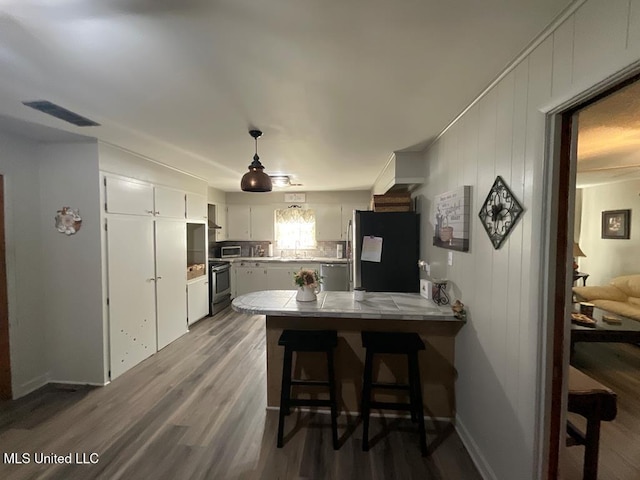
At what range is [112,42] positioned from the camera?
47.3 inches

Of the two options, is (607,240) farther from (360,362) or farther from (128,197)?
(128,197)

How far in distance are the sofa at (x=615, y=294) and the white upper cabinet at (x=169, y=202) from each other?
17.7 ft

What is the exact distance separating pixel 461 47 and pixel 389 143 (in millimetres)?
1360

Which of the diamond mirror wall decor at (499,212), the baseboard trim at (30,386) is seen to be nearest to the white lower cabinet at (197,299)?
the baseboard trim at (30,386)

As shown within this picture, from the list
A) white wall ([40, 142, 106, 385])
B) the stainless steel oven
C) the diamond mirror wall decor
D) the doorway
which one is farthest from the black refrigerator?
the doorway

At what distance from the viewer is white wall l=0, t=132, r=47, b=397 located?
2.42m

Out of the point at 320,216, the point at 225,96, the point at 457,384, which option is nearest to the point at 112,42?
the point at 225,96

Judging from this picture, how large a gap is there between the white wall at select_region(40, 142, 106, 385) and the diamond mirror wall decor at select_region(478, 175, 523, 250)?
3211 mm

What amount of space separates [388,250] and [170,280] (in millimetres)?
2783

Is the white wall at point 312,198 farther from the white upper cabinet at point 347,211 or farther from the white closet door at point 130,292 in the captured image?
the white closet door at point 130,292

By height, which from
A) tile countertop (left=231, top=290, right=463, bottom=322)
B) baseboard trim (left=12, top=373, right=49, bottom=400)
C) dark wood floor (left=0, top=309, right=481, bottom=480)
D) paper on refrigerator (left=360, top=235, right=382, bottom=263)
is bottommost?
dark wood floor (left=0, top=309, right=481, bottom=480)

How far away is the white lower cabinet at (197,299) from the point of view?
162 inches

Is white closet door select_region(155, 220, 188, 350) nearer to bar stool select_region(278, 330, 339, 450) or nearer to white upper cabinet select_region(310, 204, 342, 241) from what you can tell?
Result: bar stool select_region(278, 330, 339, 450)

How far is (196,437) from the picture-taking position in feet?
6.64
